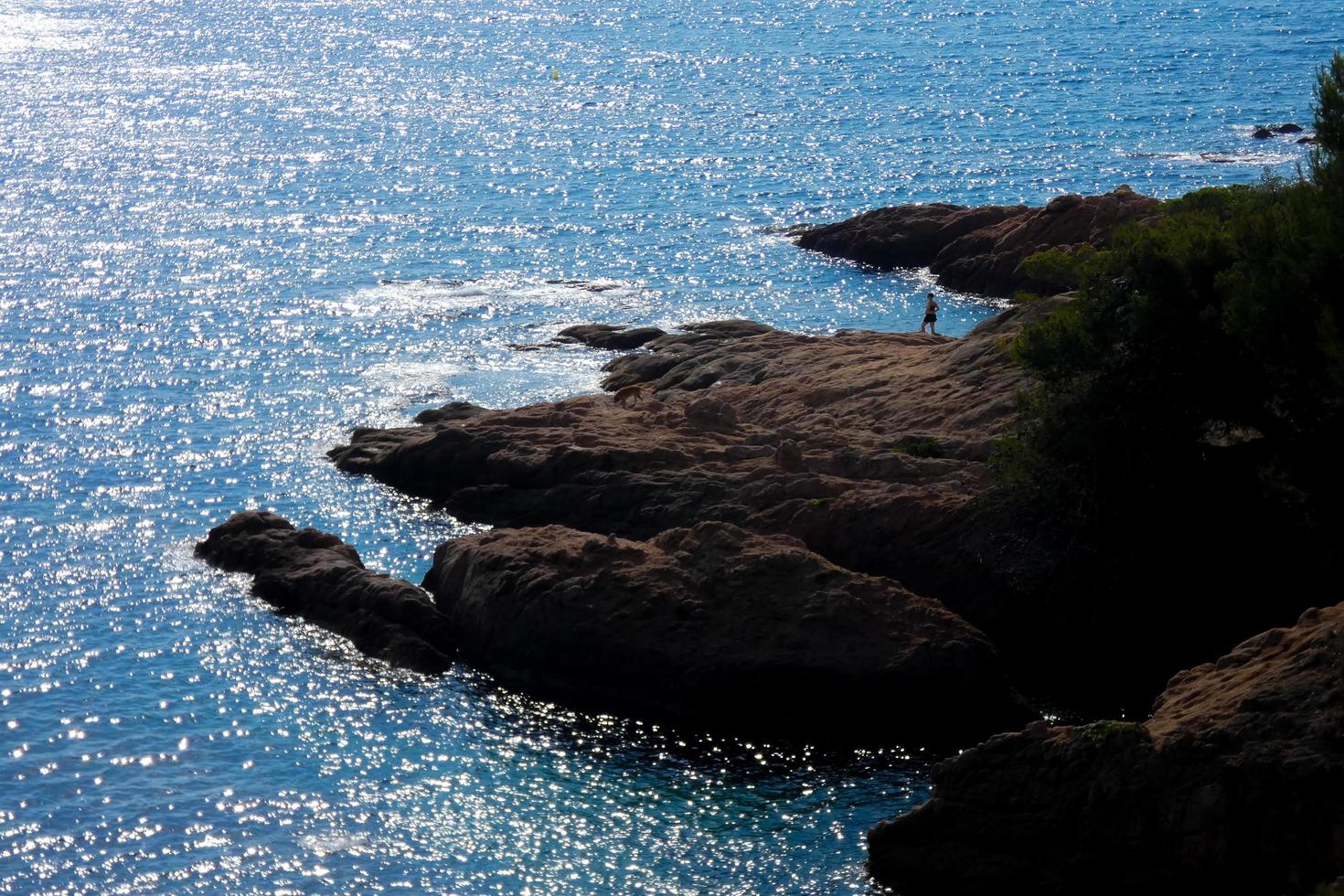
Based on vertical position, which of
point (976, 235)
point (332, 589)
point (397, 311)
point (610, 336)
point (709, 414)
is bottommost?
point (332, 589)

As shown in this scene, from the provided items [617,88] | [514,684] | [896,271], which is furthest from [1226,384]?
[617,88]

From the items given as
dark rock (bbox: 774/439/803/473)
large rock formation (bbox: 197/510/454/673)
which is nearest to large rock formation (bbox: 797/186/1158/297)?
dark rock (bbox: 774/439/803/473)

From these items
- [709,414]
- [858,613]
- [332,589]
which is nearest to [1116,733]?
[858,613]

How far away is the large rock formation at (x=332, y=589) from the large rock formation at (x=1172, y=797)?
1459 cm

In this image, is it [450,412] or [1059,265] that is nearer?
[1059,265]

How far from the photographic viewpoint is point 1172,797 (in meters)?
27.8

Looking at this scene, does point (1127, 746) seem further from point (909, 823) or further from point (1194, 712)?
point (909, 823)

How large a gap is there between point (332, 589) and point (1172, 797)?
2321 cm

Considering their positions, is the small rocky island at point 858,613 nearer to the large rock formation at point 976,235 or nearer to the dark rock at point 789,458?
the dark rock at point 789,458

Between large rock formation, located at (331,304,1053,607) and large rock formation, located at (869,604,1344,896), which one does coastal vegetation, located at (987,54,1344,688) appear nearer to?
large rock formation, located at (331,304,1053,607)

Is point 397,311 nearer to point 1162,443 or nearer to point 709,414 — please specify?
point 709,414

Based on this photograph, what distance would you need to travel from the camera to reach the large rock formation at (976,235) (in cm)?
7219

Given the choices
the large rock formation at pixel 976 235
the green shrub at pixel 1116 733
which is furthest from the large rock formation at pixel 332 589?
the large rock formation at pixel 976 235

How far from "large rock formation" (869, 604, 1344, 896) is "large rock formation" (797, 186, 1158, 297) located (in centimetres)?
3897
